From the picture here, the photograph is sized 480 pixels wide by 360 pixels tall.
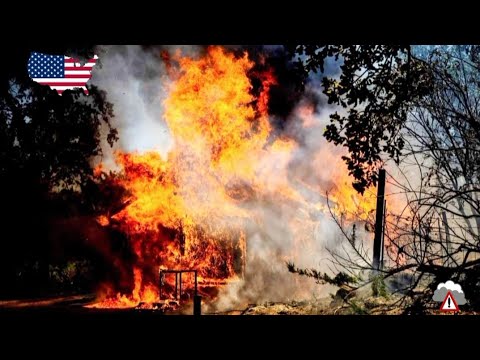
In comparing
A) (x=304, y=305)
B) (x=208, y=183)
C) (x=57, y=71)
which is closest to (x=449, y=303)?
(x=304, y=305)

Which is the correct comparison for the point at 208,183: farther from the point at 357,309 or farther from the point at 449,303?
the point at 449,303

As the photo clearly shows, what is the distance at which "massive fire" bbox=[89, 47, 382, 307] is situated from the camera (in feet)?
52.3

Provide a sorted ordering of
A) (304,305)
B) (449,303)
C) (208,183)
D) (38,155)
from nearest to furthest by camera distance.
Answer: (449,303) < (304,305) < (38,155) < (208,183)

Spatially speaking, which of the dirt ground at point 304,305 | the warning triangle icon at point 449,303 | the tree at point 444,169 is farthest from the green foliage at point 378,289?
the warning triangle icon at point 449,303

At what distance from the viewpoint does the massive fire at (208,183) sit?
52.3 ft

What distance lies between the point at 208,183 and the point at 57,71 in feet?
20.3

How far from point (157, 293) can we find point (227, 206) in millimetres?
3871

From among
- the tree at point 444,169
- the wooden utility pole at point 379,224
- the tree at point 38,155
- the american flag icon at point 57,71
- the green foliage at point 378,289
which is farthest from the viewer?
the tree at point 38,155

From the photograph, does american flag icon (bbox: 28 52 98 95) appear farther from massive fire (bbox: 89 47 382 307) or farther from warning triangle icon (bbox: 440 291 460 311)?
warning triangle icon (bbox: 440 291 460 311)

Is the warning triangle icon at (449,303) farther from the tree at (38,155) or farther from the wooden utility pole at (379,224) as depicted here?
the tree at (38,155)

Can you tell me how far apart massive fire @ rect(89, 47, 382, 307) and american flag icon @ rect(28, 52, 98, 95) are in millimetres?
2925

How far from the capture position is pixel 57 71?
1402 cm

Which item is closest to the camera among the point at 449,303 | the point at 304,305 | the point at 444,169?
the point at 449,303

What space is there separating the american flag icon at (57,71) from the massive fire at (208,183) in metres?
2.93
